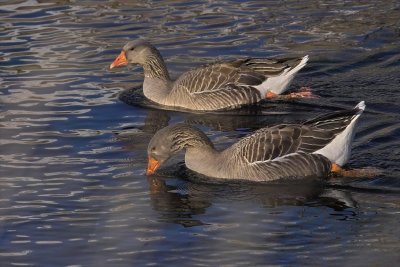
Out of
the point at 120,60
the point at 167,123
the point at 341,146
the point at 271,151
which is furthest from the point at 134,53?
the point at 341,146

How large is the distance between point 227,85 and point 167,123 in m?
1.33

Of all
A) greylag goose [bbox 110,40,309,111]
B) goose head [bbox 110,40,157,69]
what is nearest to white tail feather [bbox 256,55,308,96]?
greylag goose [bbox 110,40,309,111]

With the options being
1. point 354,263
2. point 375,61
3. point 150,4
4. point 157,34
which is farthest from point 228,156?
point 150,4

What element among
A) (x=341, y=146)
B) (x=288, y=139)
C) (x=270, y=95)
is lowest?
(x=270, y=95)

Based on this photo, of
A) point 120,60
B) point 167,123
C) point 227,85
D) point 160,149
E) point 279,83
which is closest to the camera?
point 160,149

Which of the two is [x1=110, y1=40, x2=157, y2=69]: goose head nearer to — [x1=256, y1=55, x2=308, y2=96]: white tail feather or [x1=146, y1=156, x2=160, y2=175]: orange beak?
[x1=256, y1=55, x2=308, y2=96]: white tail feather

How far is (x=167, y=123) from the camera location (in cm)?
1566

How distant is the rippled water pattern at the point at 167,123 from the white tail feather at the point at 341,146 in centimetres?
40

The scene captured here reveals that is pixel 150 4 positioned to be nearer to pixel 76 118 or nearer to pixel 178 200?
pixel 76 118

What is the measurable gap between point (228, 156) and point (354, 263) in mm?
3186

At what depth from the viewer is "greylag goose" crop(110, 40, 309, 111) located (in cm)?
1630

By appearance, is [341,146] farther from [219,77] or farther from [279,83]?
[219,77]

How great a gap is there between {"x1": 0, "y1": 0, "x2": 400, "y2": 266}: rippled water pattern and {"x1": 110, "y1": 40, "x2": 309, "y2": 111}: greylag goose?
1.16ft

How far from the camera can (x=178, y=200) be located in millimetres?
12242
